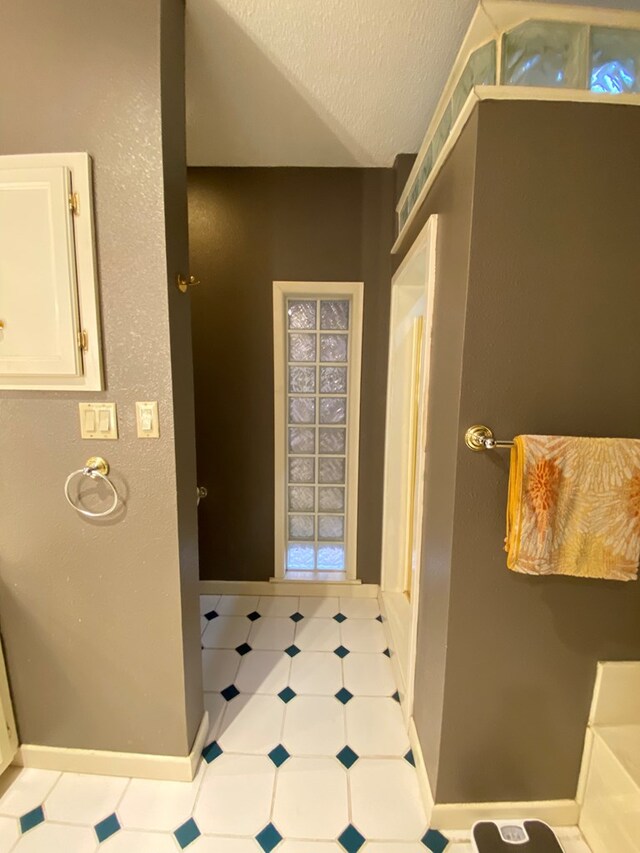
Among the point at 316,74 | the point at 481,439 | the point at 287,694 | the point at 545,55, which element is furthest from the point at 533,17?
the point at 287,694

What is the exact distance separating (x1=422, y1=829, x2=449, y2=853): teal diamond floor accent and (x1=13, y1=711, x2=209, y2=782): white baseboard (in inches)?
32.8

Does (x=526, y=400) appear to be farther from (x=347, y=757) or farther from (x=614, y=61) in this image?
(x=347, y=757)

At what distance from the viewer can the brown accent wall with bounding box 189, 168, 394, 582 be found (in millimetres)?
2121

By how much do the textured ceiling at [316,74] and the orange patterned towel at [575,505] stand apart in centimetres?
138

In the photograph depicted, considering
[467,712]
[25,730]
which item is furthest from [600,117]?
[25,730]

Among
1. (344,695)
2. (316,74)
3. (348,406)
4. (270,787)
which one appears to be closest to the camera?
(270,787)

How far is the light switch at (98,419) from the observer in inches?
46.7

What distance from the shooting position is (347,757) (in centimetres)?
144

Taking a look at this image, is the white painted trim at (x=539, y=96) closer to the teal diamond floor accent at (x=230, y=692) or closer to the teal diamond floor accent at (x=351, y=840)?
the teal diamond floor accent at (x=351, y=840)

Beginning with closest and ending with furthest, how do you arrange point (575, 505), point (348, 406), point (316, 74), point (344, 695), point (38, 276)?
point (575, 505)
point (38, 276)
point (316, 74)
point (344, 695)
point (348, 406)

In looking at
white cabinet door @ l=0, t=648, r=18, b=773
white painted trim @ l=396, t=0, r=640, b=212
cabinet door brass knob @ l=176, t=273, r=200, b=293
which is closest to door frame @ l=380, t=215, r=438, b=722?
white painted trim @ l=396, t=0, r=640, b=212

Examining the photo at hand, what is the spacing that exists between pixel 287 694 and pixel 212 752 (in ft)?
1.24

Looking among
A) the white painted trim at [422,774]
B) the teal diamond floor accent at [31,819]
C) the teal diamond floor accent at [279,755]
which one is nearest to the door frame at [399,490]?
the white painted trim at [422,774]

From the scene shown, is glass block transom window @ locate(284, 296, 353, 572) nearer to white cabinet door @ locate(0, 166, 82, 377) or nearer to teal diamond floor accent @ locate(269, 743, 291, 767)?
teal diamond floor accent @ locate(269, 743, 291, 767)
